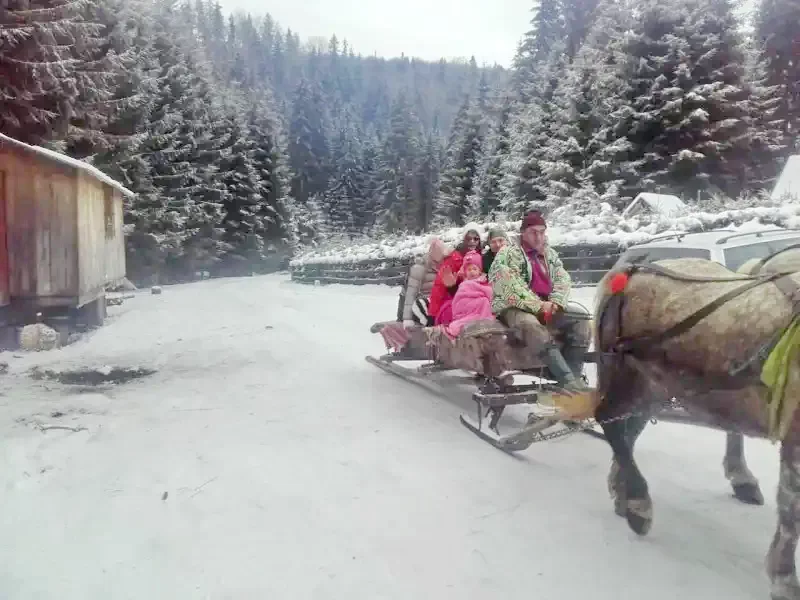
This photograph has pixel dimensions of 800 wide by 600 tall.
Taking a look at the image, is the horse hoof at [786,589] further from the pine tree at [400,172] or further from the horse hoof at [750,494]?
the pine tree at [400,172]

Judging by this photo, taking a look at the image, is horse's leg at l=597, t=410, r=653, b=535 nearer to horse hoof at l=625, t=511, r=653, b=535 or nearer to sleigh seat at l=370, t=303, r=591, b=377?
horse hoof at l=625, t=511, r=653, b=535

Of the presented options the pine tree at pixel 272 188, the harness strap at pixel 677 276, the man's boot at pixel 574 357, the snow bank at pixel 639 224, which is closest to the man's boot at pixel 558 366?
the man's boot at pixel 574 357

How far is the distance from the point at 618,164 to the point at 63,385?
67.1ft

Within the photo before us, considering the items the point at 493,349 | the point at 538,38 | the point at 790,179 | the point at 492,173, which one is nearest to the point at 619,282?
the point at 493,349

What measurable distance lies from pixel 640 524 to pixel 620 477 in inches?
12.2

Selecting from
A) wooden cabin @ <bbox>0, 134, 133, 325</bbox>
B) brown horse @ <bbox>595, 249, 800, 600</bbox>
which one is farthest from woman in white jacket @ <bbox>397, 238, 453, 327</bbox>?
wooden cabin @ <bbox>0, 134, 133, 325</bbox>

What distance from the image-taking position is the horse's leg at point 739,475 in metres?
3.94

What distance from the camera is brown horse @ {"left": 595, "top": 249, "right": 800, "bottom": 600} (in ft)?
9.22

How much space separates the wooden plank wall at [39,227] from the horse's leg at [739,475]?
33.9 ft

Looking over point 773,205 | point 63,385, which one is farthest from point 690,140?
point 63,385

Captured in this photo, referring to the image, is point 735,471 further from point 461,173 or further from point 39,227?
point 461,173

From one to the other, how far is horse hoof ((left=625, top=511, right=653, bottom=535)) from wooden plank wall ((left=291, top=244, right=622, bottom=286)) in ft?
14.7

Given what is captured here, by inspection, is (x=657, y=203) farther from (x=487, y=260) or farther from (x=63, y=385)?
(x=63, y=385)

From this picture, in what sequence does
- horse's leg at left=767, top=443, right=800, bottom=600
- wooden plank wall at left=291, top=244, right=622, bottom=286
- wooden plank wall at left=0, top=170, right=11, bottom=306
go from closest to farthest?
horse's leg at left=767, top=443, right=800, bottom=600 → wooden plank wall at left=0, top=170, right=11, bottom=306 → wooden plank wall at left=291, top=244, right=622, bottom=286
